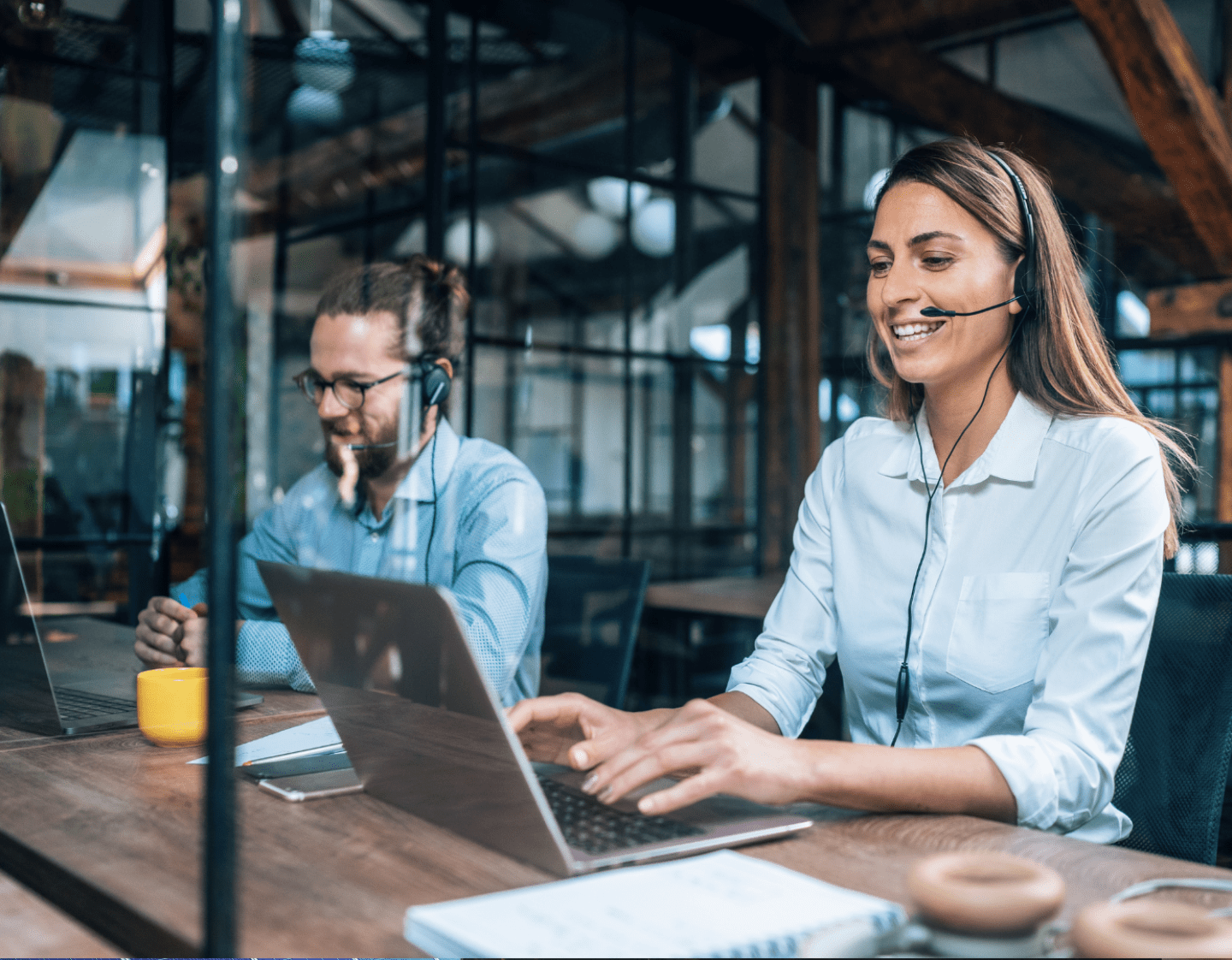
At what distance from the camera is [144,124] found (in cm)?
341

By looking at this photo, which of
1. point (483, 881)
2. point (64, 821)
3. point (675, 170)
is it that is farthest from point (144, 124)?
point (483, 881)

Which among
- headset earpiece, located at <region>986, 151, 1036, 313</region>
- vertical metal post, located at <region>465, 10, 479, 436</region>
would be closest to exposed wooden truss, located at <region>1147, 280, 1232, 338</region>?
vertical metal post, located at <region>465, 10, 479, 436</region>

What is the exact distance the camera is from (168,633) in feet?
5.18

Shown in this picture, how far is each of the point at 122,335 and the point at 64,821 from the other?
2775 millimetres

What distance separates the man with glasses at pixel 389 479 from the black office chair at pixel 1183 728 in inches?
36.2

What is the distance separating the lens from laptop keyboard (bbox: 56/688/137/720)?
1407 millimetres

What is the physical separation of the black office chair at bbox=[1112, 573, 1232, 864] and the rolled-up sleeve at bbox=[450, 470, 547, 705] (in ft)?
2.88

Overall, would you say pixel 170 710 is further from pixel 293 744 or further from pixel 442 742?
pixel 442 742

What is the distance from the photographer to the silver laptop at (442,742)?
777 millimetres

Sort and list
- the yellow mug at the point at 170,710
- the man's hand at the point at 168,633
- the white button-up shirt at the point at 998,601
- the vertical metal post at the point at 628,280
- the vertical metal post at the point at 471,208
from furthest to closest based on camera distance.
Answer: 1. the vertical metal post at the point at 628,280
2. the vertical metal post at the point at 471,208
3. the man's hand at the point at 168,633
4. the yellow mug at the point at 170,710
5. the white button-up shirt at the point at 998,601

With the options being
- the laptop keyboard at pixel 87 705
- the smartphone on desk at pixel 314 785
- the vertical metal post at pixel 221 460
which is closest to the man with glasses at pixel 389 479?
the laptop keyboard at pixel 87 705

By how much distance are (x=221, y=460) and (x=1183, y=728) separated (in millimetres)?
1250

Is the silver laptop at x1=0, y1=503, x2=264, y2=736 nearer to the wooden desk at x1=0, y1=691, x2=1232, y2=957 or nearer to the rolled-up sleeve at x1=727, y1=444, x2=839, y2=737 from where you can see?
the wooden desk at x1=0, y1=691, x2=1232, y2=957

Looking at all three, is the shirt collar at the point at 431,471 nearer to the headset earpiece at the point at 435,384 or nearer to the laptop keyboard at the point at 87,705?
the headset earpiece at the point at 435,384
